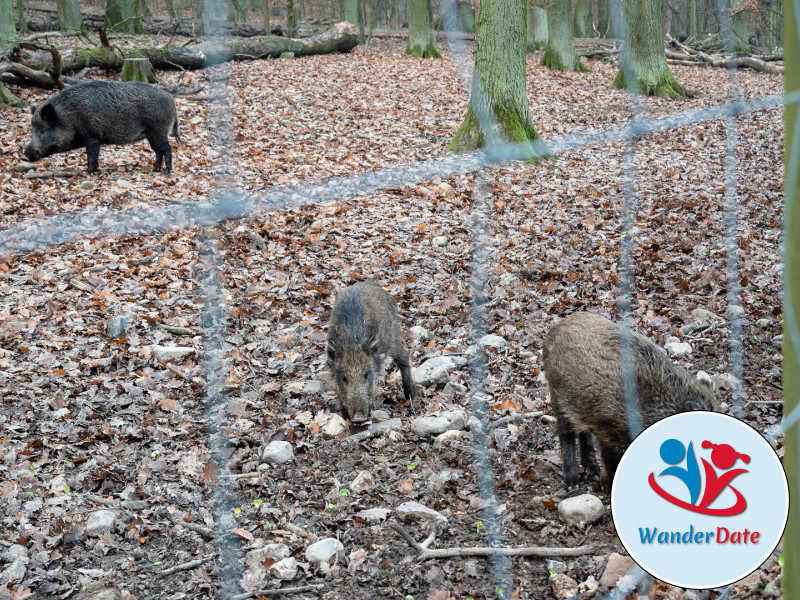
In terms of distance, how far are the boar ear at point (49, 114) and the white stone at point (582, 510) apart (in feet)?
32.1

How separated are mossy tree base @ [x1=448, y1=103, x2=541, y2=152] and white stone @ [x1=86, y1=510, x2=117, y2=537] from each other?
7.95m

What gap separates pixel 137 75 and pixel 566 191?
972 cm

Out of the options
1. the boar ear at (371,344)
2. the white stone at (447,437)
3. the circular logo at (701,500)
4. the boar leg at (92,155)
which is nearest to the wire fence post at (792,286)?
the circular logo at (701,500)

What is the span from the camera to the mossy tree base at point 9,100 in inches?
513

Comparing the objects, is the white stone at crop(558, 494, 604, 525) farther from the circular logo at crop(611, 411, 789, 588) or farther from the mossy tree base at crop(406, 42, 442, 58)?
the mossy tree base at crop(406, 42, 442, 58)

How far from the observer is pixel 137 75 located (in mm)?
14648

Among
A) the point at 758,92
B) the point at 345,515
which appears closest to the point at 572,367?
the point at 345,515

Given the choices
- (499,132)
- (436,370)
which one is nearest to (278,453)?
(436,370)

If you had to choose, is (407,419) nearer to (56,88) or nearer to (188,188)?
(188,188)

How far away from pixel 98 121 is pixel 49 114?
2.20 ft

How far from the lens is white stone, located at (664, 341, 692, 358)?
4.86m

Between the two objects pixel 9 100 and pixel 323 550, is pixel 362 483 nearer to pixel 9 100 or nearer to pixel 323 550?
pixel 323 550

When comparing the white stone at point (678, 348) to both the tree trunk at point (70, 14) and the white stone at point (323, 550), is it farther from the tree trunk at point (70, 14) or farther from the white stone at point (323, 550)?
the tree trunk at point (70, 14)

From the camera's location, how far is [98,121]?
10531 mm
